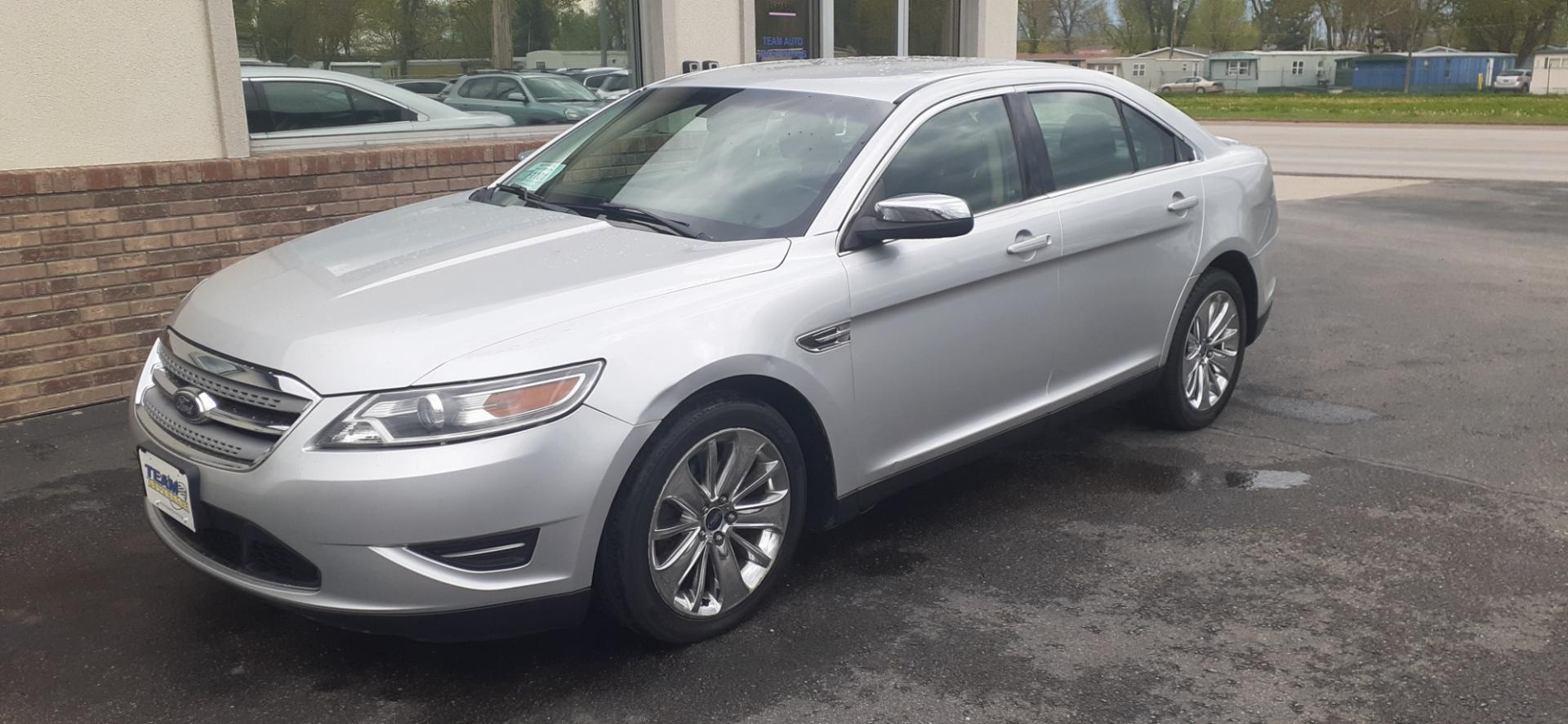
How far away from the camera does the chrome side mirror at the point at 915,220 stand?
3.81 meters

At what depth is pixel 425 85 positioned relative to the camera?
8.08 metres

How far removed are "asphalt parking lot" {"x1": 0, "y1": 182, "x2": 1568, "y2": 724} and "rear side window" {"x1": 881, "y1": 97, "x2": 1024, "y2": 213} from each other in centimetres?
119

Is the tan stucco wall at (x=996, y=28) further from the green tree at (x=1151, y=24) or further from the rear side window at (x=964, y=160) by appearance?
the green tree at (x=1151, y=24)

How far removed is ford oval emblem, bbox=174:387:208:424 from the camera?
3.32 m

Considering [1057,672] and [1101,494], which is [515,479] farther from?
[1101,494]

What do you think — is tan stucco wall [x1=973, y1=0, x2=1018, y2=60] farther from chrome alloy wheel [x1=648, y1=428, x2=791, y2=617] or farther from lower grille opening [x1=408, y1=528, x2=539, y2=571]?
lower grille opening [x1=408, y1=528, x2=539, y2=571]

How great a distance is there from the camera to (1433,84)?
76312mm

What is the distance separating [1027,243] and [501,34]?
520cm

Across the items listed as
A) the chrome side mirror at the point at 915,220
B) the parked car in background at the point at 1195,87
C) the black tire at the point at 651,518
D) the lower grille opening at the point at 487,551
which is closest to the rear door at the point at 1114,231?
the chrome side mirror at the point at 915,220

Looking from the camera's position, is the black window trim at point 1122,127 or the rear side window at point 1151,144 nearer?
the black window trim at point 1122,127

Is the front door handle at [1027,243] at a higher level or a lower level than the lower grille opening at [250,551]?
higher

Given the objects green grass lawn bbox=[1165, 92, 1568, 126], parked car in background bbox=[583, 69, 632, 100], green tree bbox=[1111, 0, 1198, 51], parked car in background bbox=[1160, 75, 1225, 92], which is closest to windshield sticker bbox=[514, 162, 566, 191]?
parked car in background bbox=[583, 69, 632, 100]

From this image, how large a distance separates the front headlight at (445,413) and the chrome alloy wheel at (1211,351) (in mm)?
3191

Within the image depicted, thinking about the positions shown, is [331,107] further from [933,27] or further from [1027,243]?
[933,27]
